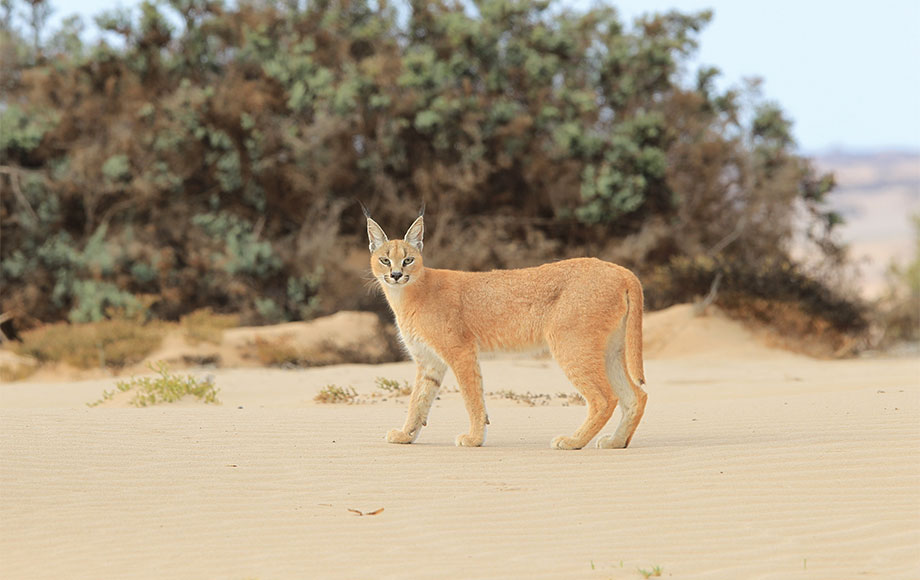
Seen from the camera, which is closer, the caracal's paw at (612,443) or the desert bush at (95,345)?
the caracal's paw at (612,443)

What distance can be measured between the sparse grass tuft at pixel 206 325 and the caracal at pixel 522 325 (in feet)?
26.3

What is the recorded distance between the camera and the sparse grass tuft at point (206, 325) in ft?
49.4

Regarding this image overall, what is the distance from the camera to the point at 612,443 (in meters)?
7.25

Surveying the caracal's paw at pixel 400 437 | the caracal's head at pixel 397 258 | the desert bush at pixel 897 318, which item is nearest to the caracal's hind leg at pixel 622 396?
the caracal's paw at pixel 400 437

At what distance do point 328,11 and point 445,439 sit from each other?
14721 mm

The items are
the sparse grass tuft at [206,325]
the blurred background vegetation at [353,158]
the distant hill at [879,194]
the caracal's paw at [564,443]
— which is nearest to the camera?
the caracal's paw at [564,443]

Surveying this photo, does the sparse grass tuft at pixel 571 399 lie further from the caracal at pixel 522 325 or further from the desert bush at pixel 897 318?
the desert bush at pixel 897 318

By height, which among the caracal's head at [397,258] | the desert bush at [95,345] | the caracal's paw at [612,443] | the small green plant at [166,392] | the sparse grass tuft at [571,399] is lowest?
the desert bush at [95,345]

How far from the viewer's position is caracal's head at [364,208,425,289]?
7.39m

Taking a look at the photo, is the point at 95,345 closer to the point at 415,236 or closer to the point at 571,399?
the point at 571,399

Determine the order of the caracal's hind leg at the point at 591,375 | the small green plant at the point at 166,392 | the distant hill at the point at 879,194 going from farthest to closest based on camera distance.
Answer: the distant hill at the point at 879,194 < the small green plant at the point at 166,392 < the caracal's hind leg at the point at 591,375

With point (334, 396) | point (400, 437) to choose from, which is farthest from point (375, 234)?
point (334, 396)

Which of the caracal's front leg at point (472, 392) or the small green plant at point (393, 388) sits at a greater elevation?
the caracal's front leg at point (472, 392)

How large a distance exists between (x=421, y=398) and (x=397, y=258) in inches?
39.3
